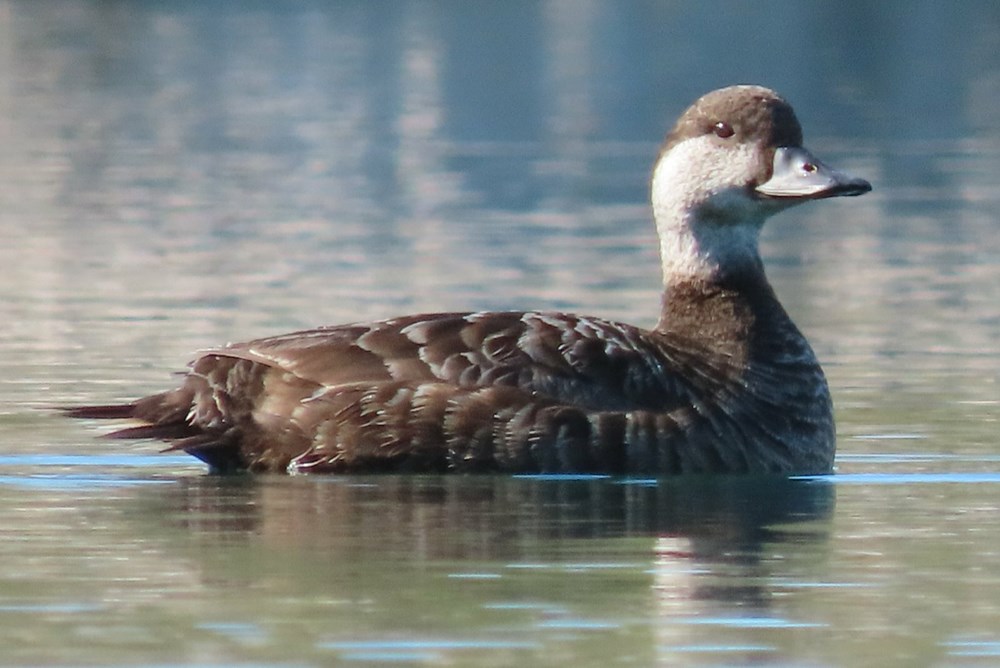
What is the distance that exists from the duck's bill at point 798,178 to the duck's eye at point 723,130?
20cm

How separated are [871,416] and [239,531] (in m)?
3.91

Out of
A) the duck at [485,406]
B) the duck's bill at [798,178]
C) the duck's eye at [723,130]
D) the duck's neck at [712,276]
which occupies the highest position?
the duck's eye at [723,130]

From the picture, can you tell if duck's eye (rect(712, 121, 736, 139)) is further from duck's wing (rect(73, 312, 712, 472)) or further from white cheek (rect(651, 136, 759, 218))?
duck's wing (rect(73, 312, 712, 472))

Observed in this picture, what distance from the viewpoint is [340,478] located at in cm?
1049

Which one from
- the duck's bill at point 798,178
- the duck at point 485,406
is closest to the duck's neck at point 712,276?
the duck's bill at point 798,178

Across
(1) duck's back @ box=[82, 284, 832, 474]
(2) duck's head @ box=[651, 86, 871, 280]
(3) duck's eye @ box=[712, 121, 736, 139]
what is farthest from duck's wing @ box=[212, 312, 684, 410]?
(3) duck's eye @ box=[712, 121, 736, 139]

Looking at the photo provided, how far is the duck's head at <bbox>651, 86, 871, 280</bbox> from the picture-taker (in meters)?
11.5

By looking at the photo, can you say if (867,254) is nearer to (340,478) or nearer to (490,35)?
(340,478)

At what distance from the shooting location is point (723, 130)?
37.9 ft

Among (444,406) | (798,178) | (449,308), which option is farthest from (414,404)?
(449,308)

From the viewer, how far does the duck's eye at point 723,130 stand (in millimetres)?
11547

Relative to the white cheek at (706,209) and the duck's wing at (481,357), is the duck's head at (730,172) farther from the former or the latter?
the duck's wing at (481,357)

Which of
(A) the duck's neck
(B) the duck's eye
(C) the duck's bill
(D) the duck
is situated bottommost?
(D) the duck

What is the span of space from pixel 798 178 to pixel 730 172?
0.28m
